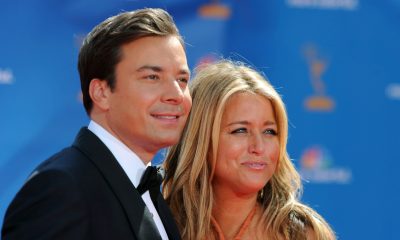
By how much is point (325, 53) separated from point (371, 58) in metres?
0.24

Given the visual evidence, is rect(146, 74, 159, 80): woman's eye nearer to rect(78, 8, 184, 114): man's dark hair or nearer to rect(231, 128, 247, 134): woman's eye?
rect(78, 8, 184, 114): man's dark hair

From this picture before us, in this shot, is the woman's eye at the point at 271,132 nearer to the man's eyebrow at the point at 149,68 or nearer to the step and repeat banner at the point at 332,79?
the man's eyebrow at the point at 149,68

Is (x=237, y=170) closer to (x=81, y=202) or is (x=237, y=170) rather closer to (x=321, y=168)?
(x=81, y=202)

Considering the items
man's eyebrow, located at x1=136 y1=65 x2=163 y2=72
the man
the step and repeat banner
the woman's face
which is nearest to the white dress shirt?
the man

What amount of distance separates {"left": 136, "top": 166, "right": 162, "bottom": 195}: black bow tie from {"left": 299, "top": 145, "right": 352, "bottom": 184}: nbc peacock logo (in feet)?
5.46

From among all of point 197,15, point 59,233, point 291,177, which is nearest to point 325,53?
point 197,15

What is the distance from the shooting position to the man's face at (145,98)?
8.08 ft

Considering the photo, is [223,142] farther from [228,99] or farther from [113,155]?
[113,155]

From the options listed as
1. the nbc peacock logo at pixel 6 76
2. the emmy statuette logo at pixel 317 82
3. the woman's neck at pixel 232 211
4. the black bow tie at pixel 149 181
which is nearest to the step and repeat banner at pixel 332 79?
the emmy statuette logo at pixel 317 82

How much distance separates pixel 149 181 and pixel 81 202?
1.30 feet

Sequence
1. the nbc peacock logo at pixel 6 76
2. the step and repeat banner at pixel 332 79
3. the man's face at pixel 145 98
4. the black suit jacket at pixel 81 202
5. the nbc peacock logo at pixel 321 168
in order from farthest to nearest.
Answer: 1. the nbc peacock logo at pixel 321 168
2. the step and repeat banner at pixel 332 79
3. the nbc peacock logo at pixel 6 76
4. the man's face at pixel 145 98
5. the black suit jacket at pixel 81 202

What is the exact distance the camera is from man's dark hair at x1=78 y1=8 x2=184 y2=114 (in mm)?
2492

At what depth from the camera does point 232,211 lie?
3.10 m

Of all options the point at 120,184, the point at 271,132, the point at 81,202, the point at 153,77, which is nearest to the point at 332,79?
the point at 271,132
